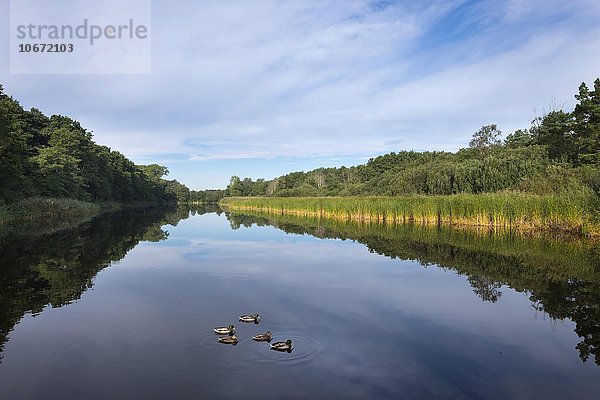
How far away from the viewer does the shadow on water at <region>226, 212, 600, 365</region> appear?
24.8 ft

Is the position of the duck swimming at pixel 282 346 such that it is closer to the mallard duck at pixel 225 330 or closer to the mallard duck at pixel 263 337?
the mallard duck at pixel 263 337

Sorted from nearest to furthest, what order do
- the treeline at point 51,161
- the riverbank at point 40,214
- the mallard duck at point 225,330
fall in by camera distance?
the mallard duck at point 225,330 → the riverbank at point 40,214 → the treeline at point 51,161

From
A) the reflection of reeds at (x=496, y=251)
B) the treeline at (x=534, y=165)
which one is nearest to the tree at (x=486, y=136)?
the treeline at (x=534, y=165)

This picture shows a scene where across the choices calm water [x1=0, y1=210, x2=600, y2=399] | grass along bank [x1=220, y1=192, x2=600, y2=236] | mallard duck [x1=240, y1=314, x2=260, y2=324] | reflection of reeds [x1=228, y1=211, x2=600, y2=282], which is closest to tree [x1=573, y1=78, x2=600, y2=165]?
grass along bank [x1=220, y1=192, x2=600, y2=236]

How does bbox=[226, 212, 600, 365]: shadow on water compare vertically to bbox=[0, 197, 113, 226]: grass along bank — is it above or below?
below

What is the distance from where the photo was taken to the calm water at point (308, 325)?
4637 mm

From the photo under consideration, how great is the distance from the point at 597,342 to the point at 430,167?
141ft

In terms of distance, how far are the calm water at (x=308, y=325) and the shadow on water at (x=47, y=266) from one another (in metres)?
0.06

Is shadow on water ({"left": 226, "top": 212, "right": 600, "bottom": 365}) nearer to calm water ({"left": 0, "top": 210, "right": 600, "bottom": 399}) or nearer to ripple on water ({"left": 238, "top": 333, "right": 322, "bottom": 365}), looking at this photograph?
calm water ({"left": 0, "top": 210, "right": 600, "bottom": 399})

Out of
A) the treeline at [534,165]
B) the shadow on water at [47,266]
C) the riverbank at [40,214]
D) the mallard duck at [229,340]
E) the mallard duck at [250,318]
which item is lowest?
the mallard duck at [229,340]

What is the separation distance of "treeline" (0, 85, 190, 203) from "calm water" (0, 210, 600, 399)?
1445 cm

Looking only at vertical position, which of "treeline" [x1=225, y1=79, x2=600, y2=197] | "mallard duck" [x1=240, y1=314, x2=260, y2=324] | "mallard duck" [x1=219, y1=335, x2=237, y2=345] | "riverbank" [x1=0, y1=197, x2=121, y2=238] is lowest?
"mallard duck" [x1=219, y1=335, x2=237, y2=345]

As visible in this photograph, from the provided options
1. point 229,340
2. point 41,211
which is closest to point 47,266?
point 229,340

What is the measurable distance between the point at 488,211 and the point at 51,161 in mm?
35214
